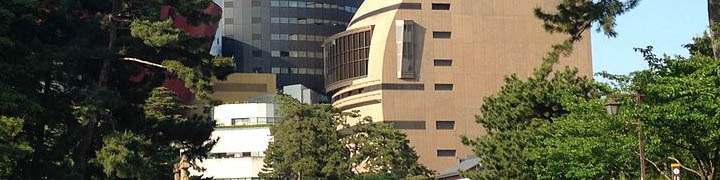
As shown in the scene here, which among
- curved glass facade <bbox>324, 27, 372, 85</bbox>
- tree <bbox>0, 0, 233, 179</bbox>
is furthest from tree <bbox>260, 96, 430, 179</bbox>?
tree <bbox>0, 0, 233, 179</bbox>

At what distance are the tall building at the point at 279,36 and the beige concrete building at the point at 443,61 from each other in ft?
128

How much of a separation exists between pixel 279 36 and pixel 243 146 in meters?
37.0

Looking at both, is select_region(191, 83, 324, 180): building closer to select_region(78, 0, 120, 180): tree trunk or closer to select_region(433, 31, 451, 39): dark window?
select_region(433, 31, 451, 39): dark window

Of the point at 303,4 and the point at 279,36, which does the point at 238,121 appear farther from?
the point at 303,4

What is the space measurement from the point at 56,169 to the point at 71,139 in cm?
126

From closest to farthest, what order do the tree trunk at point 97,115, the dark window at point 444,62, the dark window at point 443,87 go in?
the tree trunk at point 97,115 < the dark window at point 443,87 < the dark window at point 444,62

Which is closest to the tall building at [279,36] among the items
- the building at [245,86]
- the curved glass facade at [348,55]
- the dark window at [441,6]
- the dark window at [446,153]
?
the building at [245,86]

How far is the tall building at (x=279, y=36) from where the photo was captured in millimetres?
164250

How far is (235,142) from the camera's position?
131 metres

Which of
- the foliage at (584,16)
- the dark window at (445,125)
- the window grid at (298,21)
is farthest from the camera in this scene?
the window grid at (298,21)

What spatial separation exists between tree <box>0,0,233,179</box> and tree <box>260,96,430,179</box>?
112 feet

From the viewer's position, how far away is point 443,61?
4948 inches

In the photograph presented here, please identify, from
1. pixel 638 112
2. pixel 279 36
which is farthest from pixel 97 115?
pixel 279 36

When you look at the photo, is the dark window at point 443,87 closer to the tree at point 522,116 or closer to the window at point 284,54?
the window at point 284,54
